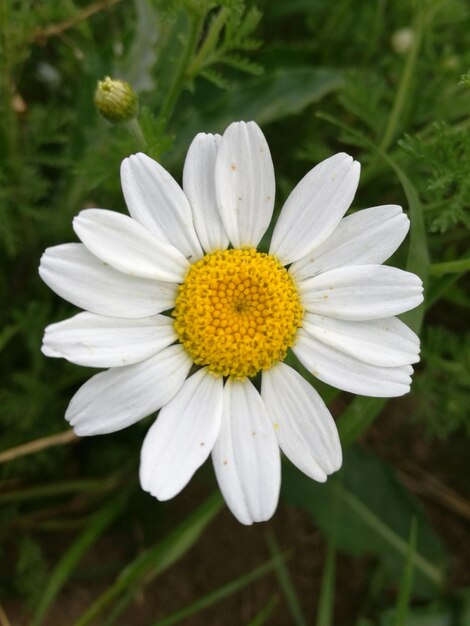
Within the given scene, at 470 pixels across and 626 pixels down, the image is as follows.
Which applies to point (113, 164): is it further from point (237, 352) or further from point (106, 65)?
point (237, 352)

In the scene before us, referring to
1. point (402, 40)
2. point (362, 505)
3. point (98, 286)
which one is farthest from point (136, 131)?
point (362, 505)

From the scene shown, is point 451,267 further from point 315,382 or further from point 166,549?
point 166,549

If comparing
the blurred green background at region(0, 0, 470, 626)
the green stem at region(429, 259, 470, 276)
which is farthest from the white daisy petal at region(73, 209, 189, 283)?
the green stem at region(429, 259, 470, 276)

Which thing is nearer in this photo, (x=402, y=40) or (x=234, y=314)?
(x=234, y=314)

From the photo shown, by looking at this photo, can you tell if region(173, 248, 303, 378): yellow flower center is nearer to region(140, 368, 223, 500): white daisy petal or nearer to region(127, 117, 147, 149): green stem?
region(140, 368, 223, 500): white daisy petal

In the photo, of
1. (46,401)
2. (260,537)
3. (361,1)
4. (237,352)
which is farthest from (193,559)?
(361,1)

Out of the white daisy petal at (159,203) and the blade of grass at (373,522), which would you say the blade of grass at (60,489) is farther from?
the white daisy petal at (159,203)
